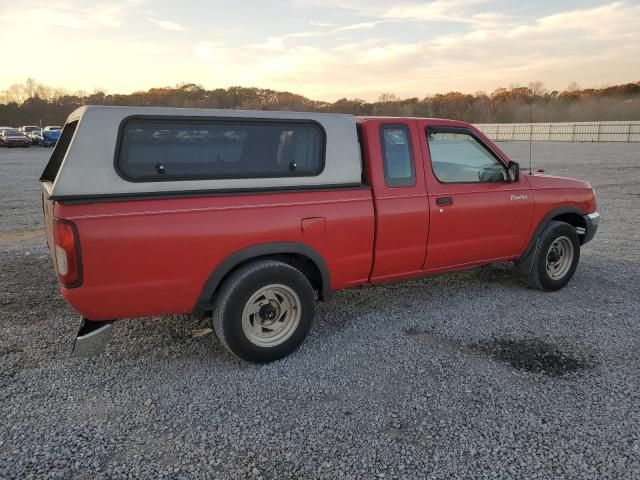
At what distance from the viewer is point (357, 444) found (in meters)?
2.86

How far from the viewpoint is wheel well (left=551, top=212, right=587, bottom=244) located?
560 cm

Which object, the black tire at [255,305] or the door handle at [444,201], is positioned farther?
the door handle at [444,201]

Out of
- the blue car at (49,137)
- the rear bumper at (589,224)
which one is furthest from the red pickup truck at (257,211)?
the blue car at (49,137)

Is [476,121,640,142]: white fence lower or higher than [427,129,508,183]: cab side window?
higher

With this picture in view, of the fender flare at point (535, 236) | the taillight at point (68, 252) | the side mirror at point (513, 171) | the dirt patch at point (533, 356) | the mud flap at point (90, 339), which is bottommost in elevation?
the dirt patch at point (533, 356)

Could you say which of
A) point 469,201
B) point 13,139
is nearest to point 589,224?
point 469,201

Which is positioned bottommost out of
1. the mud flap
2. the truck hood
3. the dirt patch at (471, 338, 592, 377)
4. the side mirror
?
the dirt patch at (471, 338, 592, 377)

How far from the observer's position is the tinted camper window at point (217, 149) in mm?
3285

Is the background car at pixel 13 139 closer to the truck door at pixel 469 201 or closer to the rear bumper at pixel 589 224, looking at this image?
the truck door at pixel 469 201

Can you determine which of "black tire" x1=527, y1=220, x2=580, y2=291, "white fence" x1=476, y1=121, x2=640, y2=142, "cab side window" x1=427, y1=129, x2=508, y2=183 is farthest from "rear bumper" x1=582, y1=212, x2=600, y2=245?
"white fence" x1=476, y1=121, x2=640, y2=142

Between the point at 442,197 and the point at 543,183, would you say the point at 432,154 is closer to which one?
the point at 442,197

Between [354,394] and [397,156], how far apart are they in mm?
2091

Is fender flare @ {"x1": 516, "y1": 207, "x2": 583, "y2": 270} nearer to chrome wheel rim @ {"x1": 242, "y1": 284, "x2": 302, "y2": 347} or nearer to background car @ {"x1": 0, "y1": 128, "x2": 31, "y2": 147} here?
chrome wheel rim @ {"x1": 242, "y1": 284, "x2": 302, "y2": 347}

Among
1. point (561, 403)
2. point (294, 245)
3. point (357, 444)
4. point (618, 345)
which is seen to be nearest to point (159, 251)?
point (294, 245)
